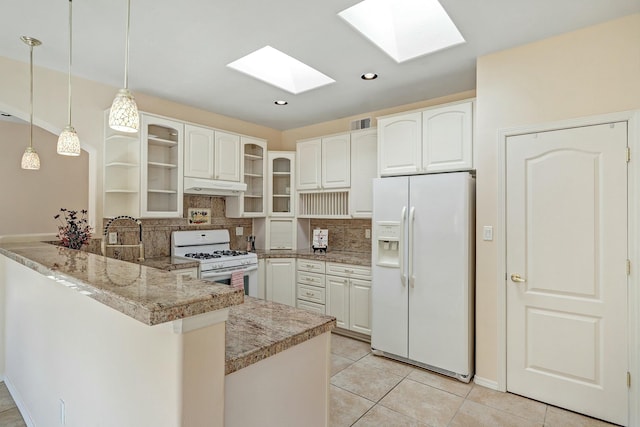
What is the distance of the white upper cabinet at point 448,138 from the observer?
2.88m

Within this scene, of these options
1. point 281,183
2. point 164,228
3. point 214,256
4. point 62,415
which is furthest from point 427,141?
point 62,415

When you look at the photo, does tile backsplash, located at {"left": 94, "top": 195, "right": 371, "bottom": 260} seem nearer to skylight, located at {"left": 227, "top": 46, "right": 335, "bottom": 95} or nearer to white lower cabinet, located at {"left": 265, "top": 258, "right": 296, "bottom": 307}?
white lower cabinet, located at {"left": 265, "top": 258, "right": 296, "bottom": 307}

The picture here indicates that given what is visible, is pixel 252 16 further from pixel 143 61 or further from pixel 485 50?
pixel 485 50

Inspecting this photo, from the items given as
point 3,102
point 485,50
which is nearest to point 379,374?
point 485,50

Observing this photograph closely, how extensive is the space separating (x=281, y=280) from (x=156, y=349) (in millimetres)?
3135

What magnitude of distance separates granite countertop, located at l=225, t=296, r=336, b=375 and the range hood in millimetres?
2171

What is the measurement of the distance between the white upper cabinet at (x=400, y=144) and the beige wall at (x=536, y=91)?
0.56 metres

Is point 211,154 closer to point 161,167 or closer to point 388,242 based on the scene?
point 161,167

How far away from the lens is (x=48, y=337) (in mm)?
1861

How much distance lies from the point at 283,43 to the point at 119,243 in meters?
2.52

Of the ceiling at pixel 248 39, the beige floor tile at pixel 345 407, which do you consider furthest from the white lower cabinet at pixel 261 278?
the ceiling at pixel 248 39

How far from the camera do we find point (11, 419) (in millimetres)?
2215

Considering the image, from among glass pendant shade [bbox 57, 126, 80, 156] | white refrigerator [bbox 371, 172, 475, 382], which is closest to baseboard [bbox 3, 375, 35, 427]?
glass pendant shade [bbox 57, 126, 80, 156]

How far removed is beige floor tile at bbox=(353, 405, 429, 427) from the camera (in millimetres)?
2223
